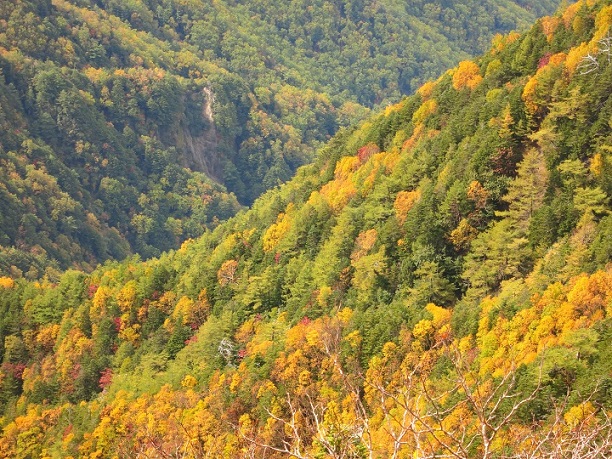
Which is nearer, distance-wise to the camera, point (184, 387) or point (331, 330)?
point (331, 330)

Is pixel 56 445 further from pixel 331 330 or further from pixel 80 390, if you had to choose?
pixel 331 330

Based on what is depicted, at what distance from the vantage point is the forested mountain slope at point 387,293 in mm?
68188

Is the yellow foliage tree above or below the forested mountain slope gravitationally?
above

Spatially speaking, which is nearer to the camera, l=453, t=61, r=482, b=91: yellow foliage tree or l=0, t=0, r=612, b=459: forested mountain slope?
l=0, t=0, r=612, b=459: forested mountain slope

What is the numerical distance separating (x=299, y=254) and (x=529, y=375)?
72.1 meters

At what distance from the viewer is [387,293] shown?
99.2 m

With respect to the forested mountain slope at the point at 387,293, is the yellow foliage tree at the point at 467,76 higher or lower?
higher

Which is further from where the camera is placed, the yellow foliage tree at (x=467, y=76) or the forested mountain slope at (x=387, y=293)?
the yellow foliage tree at (x=467, y=76)

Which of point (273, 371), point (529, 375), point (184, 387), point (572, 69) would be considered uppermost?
point (572, 69)

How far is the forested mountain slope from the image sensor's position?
2685 inches

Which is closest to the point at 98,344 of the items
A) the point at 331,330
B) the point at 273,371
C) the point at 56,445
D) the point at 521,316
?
the point at 56,445

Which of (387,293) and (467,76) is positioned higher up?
(467,76)

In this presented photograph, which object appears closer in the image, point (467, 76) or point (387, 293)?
point (387, 293)

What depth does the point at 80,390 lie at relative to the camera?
447 ft
